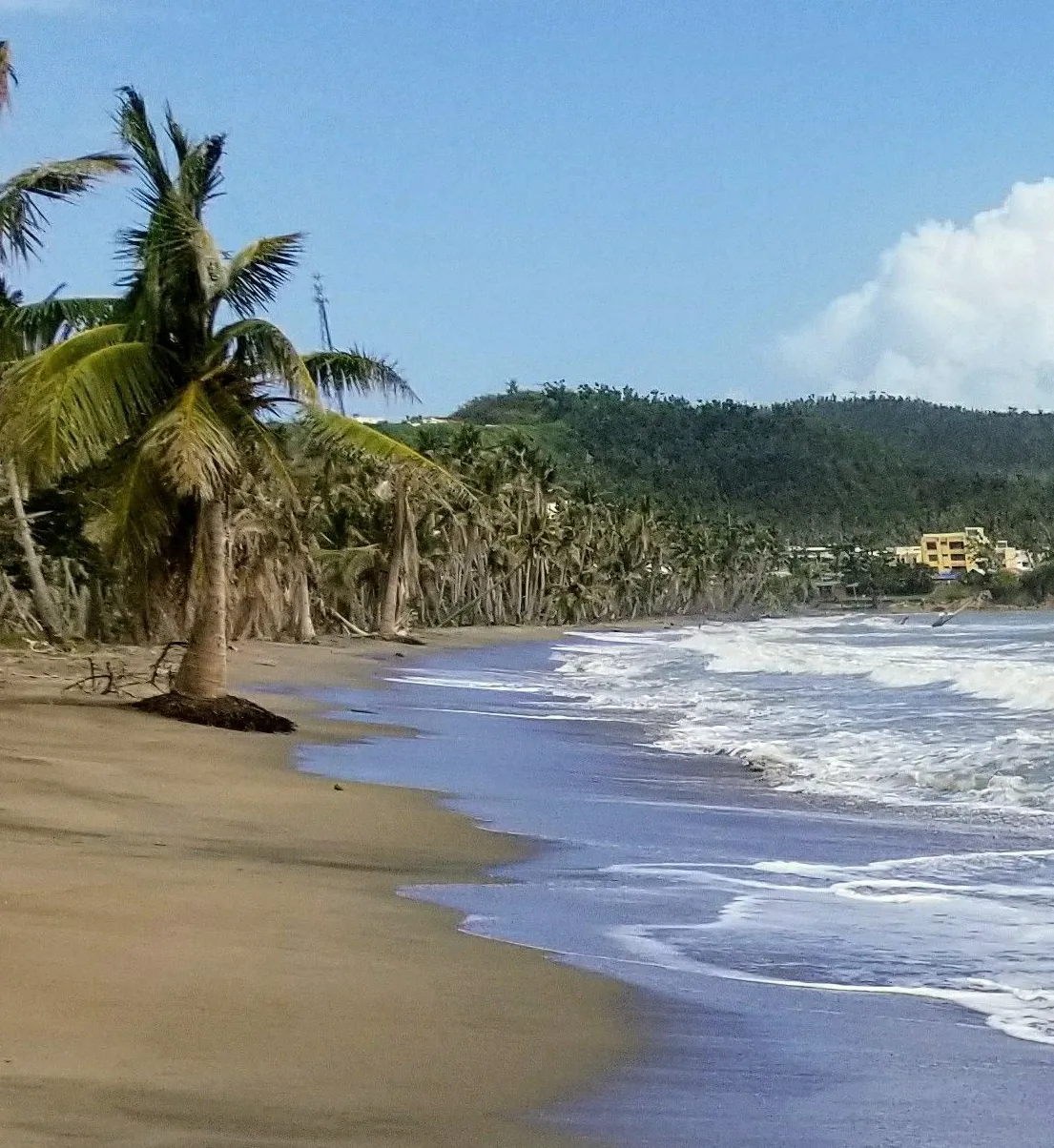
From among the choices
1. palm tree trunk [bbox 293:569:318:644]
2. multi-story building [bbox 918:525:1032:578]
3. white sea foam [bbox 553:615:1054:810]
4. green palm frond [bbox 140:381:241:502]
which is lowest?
white sea foam [bbox 553:615:1054:810]

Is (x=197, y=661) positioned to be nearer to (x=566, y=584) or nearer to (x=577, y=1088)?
(x=577, y=1088)

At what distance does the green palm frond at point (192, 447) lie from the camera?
43.7 ft

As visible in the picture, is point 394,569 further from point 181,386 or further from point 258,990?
point 258,990

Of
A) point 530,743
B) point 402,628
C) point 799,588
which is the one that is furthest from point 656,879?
point 799,588

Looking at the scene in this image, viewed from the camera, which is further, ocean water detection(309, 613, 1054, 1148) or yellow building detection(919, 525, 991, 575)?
yellow building detection(919, 525, 991, 575)

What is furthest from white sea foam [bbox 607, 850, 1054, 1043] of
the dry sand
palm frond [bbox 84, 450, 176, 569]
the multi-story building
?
the multi-story building

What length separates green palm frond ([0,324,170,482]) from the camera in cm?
1350

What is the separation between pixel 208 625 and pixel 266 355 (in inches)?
103

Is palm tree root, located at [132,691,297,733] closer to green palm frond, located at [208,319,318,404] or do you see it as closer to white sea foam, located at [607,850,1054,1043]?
green palm frond, located at [208,319,318,404]

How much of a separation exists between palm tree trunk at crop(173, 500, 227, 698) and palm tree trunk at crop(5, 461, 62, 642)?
5469 millimetres

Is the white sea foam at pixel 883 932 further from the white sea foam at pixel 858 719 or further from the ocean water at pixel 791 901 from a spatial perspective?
the white sea foam at pixel 858 719

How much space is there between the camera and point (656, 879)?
7.64 m

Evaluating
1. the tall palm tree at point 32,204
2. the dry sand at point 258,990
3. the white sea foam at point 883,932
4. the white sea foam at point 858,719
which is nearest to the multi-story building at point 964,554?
the white sea foam at point 858,719

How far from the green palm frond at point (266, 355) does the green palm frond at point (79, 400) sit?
68 cm
